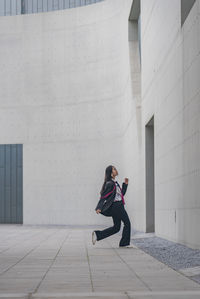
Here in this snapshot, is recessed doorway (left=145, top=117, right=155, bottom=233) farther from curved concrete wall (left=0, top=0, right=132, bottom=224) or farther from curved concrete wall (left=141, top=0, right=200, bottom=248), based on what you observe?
curved concrete wall (left=0, top=0, right=132, bottom=224)

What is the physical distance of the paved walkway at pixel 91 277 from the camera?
5324 millimetres

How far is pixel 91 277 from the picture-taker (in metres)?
6.63

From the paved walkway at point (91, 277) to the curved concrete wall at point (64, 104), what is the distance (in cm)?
1399

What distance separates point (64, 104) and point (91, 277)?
18.9 meters

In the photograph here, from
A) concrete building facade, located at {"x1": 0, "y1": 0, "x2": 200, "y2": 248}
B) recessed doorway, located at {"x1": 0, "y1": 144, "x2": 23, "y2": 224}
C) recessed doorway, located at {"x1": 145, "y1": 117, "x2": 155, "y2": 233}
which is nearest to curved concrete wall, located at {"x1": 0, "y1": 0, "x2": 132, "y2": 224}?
concrete building facade, located at {"x1": 0, "y1": 0, "x2": 200, "y2": 248}

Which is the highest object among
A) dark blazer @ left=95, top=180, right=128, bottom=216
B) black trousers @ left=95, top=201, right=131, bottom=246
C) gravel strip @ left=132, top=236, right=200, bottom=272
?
dark blazer @ left=95, top=180, right=128, bottom=216

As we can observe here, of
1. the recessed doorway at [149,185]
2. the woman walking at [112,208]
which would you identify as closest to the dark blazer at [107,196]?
the woman walking at [112,208]

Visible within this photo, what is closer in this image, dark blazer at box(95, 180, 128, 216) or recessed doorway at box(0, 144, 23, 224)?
dark blazer at box(95, 180, 128, 216)

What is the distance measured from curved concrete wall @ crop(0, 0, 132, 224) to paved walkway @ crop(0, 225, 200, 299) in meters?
14.0

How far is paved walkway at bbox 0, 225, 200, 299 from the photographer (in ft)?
17.5

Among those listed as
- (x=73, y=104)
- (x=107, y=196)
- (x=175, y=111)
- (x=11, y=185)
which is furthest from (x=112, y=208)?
(x=11, y=185)

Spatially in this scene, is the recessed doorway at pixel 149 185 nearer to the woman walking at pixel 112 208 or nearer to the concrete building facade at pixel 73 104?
the concrete building facade at pixel 73 104

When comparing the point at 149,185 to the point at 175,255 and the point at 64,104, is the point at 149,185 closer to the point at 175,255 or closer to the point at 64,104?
the point at 175,255

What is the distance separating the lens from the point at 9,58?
26266 millimetres
